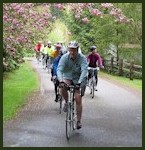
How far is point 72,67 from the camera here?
11477 millimetres

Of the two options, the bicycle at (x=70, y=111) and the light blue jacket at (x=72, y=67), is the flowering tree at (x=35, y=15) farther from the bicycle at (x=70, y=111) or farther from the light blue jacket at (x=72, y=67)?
the bicycle at (x=70, y=111)

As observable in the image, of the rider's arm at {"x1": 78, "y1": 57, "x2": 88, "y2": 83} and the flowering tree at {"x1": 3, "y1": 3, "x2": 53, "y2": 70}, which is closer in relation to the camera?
the rider's arm at {"x1": 78, "y1": 57, "x2": 88, "y2": 83}

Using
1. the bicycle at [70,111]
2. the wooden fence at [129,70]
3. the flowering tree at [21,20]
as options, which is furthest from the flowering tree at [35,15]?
the bicycle at [70,111]

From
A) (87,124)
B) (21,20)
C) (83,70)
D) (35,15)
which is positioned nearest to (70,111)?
(83,70)

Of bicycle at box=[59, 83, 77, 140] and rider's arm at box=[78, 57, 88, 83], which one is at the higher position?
rider's arm at box=[78, 57, 88, 83]

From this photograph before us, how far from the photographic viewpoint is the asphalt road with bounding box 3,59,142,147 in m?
10.5

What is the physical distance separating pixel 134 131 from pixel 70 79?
1820 mm

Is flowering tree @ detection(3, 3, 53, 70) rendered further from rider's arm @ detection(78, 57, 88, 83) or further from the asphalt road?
rider's arm @ detection(78, 57, 88, 83)

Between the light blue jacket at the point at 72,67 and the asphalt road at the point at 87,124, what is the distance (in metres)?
1.23

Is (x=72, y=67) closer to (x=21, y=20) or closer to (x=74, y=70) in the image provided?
(x=74, y=70)

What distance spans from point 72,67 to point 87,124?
1765mm

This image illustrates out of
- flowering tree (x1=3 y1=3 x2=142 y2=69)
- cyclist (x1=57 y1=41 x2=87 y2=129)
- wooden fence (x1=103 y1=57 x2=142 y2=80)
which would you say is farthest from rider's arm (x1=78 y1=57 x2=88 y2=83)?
wooden fence (x1=103 y1=57 x2=142 y2=80)

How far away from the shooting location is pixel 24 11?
1463cm

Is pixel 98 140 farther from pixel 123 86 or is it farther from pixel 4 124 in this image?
pixel 123 86
